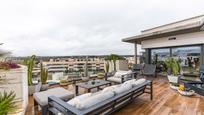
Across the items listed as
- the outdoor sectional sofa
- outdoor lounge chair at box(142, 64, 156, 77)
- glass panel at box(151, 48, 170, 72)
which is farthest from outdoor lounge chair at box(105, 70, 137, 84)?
glass panel at box(151, 48, 170, 72)

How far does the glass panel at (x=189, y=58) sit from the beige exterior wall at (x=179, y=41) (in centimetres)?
40

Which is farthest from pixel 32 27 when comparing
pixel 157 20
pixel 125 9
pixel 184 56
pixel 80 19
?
pixel 184 56

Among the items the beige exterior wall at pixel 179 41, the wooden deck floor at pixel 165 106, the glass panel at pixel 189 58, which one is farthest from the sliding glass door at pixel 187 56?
the wooden deck floor at pixel 165 106

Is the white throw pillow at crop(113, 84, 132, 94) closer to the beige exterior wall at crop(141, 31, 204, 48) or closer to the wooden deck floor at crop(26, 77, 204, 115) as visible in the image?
the wooden deck floor at crop(26, 77, 204, 115)

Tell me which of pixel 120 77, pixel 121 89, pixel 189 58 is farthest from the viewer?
pixel 189 58

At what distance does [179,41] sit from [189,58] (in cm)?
108

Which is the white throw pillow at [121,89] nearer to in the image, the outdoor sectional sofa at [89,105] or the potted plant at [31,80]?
the outdoor sectional sofa at [89,105]

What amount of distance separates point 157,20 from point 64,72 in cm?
697

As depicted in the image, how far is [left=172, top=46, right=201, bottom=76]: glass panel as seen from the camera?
7066 mm

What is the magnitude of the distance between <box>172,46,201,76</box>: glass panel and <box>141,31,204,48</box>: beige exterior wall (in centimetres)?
40

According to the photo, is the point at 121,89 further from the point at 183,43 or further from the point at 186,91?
the point at 183,43

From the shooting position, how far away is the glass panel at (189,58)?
7066 millimetres

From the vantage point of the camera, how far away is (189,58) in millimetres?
7391

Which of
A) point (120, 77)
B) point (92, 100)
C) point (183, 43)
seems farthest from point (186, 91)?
point (92, 100)
